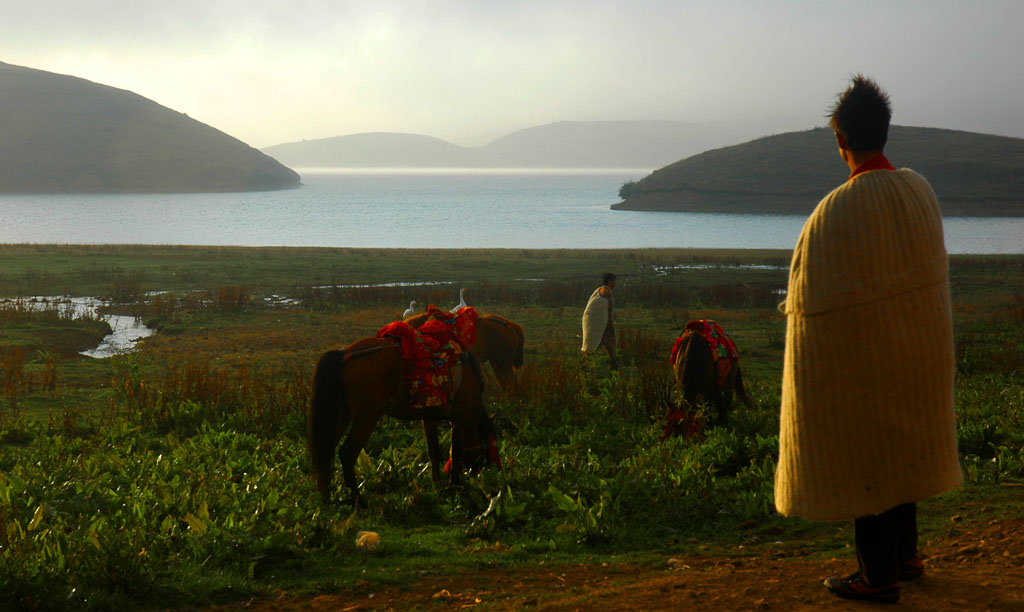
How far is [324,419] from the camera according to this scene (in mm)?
7406

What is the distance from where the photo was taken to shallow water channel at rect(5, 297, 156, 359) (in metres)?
19.1

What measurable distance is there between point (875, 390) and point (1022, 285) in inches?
1273

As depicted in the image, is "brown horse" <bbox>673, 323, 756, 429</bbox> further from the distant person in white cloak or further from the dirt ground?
the distant person in white cloak

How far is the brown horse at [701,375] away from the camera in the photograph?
32.0 ft

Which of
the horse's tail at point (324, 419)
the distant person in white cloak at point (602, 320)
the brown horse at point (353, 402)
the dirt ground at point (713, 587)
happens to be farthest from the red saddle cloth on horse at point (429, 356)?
the distant person in white cloak at point (602, 320)

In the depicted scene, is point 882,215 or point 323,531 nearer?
point 882,215

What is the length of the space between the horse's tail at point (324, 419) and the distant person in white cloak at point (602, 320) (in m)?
8.83

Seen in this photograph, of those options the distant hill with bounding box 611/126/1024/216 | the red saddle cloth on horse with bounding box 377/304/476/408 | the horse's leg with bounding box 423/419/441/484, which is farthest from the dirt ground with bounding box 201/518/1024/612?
the distant hill with bounding box 611/126/1024/216

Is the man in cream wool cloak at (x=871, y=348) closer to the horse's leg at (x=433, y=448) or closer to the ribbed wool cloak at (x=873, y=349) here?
the ribbed wool cloak at (x=873, y=349)

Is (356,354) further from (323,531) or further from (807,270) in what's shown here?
(807,270)

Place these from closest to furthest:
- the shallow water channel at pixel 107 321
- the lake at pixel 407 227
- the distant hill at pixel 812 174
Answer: the shallow water channel at pixel 107 321 < the lake at pixel 407 227 < the distant hill at pixel 812 174

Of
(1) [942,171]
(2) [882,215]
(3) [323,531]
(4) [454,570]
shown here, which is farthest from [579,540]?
(1) [942,171]

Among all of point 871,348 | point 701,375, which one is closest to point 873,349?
point 871,348

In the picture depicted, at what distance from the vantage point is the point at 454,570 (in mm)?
5863
